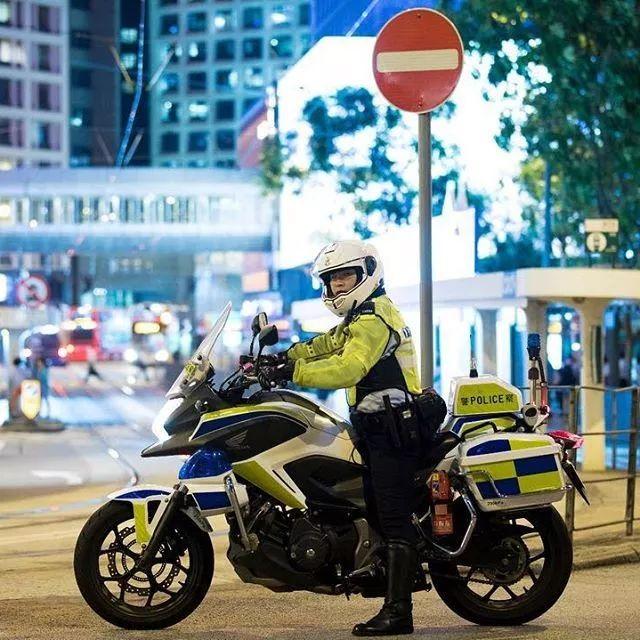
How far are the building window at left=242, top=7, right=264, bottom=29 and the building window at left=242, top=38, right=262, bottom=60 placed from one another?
123 cm

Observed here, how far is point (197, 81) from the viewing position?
146 meters

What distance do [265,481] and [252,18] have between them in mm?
135200

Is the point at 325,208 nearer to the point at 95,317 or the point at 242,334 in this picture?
the point at 242,334

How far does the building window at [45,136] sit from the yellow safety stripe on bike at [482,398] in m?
126

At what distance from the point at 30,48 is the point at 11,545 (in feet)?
408

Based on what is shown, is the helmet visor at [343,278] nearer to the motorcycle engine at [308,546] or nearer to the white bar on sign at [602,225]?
the motorcycle engine at [308,546]

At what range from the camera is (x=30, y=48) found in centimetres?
13112

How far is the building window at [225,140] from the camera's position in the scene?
146000 millimetres

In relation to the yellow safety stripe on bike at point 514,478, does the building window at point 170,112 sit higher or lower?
higher

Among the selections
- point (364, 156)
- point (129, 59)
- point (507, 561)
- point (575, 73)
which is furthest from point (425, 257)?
point (129, 59)

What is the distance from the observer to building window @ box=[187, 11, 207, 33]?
466 ft

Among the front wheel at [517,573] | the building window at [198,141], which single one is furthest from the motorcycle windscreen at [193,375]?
the building window at [198,141]

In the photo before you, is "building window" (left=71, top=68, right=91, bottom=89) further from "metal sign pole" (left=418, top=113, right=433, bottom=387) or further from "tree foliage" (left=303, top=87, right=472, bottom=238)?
"metal sign pole" (left=418, top=113, right=433, bottom=387)

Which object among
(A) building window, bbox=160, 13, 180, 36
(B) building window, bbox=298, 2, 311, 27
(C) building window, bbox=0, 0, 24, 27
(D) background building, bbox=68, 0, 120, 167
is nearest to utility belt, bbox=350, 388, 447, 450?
(B) building window, bbox=298, 2, 311, 27
